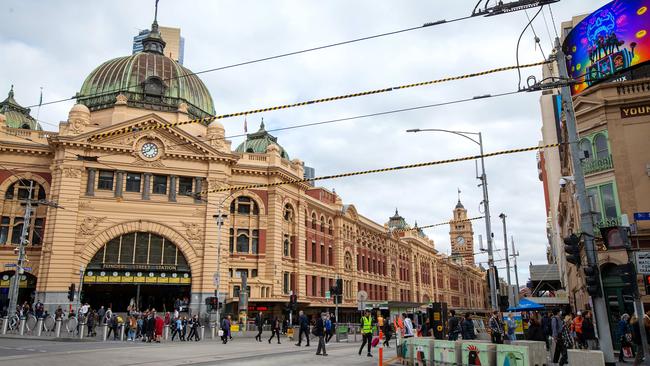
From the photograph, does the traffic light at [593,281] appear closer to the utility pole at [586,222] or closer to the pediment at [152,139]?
the utility pole at [586,222]

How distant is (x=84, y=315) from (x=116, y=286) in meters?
9.98

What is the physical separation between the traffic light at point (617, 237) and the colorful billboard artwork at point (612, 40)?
13.5 m

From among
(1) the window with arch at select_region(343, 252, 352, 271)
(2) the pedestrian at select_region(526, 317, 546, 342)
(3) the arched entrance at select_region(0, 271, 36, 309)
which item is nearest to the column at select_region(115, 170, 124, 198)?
(3) the arched entrance at select_region(0, 271, 36, 309)

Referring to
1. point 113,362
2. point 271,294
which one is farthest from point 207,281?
point 113,362

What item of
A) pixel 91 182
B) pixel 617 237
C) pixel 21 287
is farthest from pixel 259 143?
pixel 617 237

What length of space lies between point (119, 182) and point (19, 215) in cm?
845

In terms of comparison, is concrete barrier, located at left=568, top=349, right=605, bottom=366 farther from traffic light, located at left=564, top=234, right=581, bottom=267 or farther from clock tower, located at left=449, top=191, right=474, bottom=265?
clock tower, located at left=449, top=191, right=474, bottom=265

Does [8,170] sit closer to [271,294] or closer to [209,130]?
[209,130]

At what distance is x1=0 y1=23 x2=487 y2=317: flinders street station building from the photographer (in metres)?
42.6

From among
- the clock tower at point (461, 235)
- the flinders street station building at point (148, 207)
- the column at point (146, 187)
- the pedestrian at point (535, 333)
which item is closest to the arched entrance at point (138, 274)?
the flinders street station building at point (148, 207)

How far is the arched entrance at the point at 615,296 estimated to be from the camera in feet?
83.5

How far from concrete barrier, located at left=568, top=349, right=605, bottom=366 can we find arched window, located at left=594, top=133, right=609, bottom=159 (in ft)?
58.8

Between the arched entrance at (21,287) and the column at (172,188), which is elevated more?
the column at (172,188)

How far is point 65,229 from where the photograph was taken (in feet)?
138
